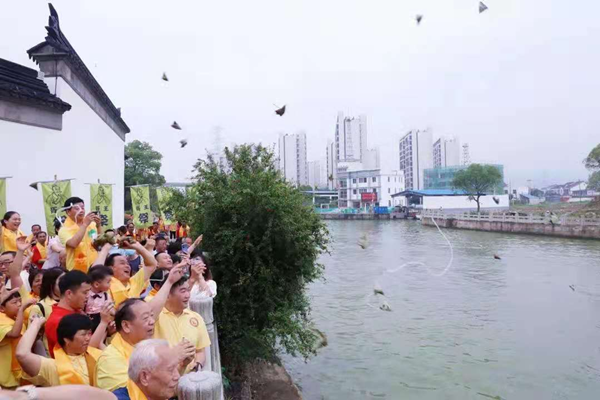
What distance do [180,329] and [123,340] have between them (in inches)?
24.9

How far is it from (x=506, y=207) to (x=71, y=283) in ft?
A: 213

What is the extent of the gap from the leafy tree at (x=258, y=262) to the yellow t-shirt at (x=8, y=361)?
3156 millimetres

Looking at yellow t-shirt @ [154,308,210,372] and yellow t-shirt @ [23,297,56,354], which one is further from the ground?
yellow t-shirt @ [23,297,56,354]

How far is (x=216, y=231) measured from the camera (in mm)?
6574

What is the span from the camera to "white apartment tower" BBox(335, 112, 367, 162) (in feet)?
315

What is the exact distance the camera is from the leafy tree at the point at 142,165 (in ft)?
106

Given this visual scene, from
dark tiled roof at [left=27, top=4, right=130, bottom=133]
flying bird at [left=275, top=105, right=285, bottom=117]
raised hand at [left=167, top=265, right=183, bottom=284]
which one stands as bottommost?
raised hand at [left=167, top=265, right=183, bottom=284]

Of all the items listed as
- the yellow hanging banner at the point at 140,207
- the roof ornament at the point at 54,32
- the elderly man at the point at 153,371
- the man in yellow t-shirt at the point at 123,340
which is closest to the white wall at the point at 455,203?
the yellow hanging banner at the point at 140,207

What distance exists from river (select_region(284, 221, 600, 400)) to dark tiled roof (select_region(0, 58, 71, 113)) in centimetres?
636

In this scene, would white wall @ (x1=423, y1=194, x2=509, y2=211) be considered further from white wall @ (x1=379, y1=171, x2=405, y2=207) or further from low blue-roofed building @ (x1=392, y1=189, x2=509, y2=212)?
white wall @ (x1=379, y1=171, x2=405, y2=207)

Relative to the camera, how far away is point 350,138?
97750mm

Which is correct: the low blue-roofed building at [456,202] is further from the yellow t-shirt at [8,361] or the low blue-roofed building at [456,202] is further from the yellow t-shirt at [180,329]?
the yellow t-shirt at [8,361]

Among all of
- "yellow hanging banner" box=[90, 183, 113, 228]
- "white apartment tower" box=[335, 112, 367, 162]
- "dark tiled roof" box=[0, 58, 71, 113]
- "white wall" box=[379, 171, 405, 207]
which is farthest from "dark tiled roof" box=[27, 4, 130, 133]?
"white apartment tower" box=[335, 112, 367, 162]

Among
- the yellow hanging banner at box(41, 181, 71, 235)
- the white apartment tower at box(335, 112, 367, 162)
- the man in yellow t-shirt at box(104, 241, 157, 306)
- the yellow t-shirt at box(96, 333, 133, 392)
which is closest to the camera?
the yellow t-shirt at box(96, 333, 133, 392)
